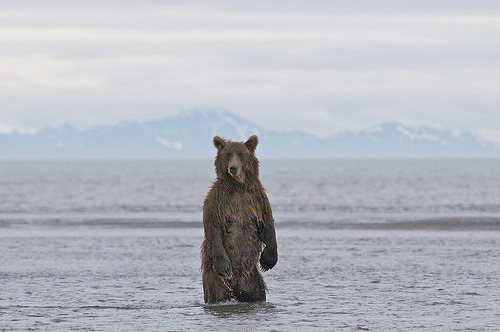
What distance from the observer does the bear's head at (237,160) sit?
9.46 metres

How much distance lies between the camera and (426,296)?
35.7ft

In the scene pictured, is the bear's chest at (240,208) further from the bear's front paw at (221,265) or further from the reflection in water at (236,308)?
the reflection in water at (236,308)

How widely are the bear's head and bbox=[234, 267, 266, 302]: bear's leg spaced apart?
1.23 m

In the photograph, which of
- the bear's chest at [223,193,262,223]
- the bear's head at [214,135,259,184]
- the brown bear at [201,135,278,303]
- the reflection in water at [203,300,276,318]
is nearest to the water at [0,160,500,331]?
the reflection in water at [203,300,276,318]

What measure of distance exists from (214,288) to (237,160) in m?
1.71

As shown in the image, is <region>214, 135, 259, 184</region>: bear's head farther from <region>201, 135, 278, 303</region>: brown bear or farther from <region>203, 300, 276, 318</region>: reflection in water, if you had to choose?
<region>203, 300, 276, 318</region>: reflection in water

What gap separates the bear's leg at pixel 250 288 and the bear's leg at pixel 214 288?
0.14 meters

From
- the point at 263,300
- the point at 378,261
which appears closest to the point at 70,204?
the point at 378,261

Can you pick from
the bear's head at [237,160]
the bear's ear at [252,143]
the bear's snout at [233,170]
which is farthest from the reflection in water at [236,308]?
the bear's ear at [252,143]

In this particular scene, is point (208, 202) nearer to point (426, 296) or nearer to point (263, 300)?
point (263, 300)

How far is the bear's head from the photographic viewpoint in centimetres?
946

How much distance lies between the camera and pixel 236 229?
984 centimetres

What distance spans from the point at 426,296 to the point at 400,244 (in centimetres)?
793

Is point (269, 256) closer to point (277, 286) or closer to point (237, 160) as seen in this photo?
point (237, 160)
